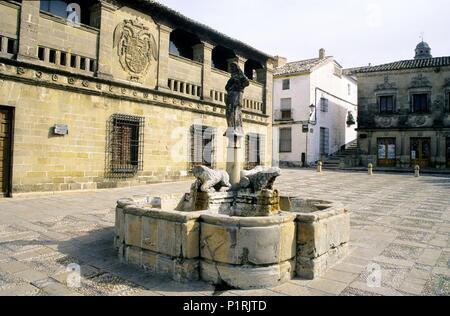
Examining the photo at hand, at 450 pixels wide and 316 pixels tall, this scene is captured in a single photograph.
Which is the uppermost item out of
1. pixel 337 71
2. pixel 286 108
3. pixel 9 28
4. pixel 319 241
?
pixel 337 71

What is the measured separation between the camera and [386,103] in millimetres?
25312

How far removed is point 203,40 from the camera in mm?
15555

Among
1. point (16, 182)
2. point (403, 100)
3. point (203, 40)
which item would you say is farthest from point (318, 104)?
point (16, 182)

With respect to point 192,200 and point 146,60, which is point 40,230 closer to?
point 192,200

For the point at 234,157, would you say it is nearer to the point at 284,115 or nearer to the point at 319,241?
the point at 319,241

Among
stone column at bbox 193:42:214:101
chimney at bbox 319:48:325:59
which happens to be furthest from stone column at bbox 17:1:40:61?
chimney at bbox 319:48:325:59

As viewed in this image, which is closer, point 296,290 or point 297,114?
point 296,290

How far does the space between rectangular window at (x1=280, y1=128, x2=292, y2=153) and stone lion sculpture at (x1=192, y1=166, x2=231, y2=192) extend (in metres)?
23.1

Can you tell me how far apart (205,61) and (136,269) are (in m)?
13.3

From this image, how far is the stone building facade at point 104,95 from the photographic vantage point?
9.36m

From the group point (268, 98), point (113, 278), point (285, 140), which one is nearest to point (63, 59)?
point (113, 278)

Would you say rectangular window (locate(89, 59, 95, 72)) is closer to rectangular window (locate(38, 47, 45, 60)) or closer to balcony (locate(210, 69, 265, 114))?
rectangular window (locate(38, 47, 45, 60))
